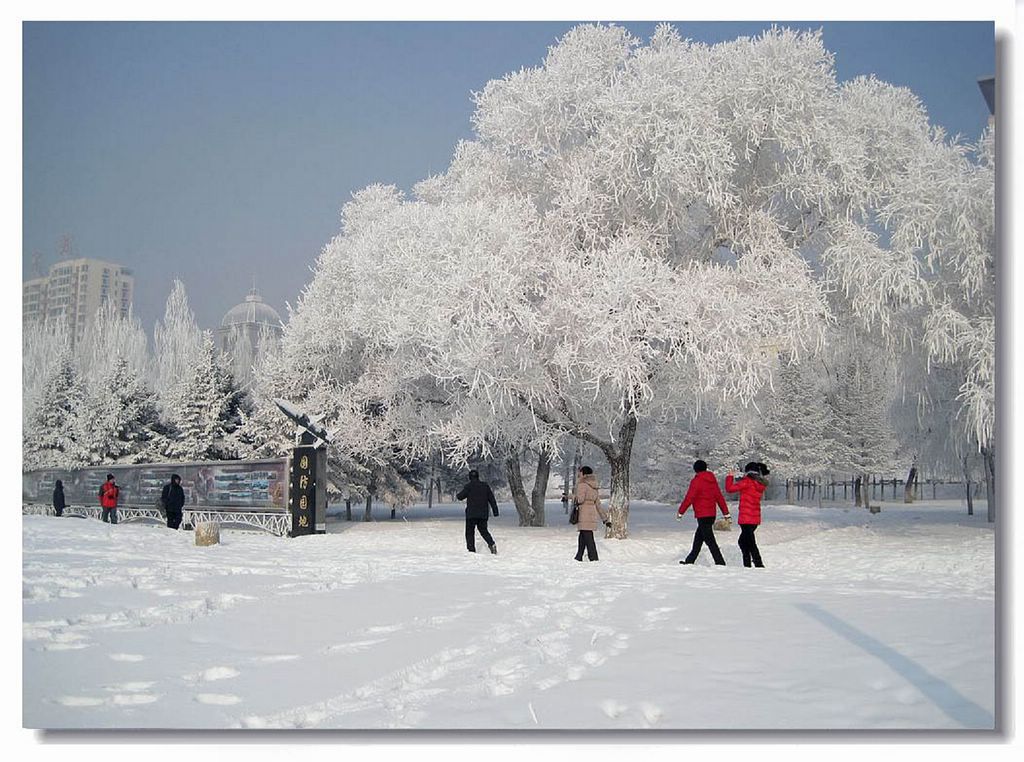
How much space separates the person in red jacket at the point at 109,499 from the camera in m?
15.3

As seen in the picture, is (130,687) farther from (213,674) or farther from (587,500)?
(587,500)

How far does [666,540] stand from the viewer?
15680mm

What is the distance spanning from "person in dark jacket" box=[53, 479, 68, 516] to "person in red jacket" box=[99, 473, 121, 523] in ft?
8.69

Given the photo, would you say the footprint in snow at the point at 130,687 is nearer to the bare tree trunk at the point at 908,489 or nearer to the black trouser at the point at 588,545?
the black trouser at the point at 588,545

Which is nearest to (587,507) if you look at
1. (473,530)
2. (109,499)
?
(473,530)

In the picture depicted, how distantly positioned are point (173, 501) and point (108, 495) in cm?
111

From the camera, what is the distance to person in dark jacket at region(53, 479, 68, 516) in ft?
38.4

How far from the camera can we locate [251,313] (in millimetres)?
14508

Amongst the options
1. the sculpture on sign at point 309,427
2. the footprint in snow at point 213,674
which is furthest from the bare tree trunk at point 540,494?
the footprint in snow at point 213,674

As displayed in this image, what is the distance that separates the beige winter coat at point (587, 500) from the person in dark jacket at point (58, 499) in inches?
274

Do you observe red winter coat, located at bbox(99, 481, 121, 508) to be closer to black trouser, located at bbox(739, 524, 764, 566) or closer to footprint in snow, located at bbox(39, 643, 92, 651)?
footprint in snow, located at bbox(39, 643, 92, 651)

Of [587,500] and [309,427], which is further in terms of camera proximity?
[309,427]

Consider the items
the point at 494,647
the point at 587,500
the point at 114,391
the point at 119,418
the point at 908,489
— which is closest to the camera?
the point at 494,647
